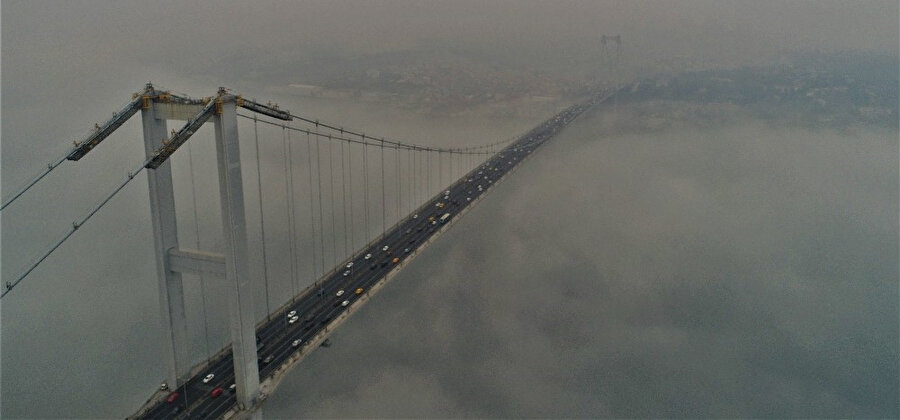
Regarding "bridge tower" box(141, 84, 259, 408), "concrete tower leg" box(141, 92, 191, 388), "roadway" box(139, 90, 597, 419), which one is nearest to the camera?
"bridge tower" box(141, 84, 259, 408)

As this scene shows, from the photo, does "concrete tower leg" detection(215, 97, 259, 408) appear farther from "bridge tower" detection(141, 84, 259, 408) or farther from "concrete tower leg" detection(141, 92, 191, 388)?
"concrete tower leg" detection(141, 92, 191, 388)

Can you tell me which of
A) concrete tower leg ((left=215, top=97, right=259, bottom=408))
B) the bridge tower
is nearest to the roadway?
the bridge tower

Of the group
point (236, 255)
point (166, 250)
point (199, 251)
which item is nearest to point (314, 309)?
point (199, 251)

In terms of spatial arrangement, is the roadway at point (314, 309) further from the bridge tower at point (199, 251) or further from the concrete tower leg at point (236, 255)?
the concrete tower leg at point (236, 255)

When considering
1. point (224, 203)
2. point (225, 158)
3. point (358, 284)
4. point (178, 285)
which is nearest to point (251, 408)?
point (178, 285)

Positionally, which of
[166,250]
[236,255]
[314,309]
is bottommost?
[314,309]

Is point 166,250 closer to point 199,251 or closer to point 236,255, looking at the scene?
→ point 199,251

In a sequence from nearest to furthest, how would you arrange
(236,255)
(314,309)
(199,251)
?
(236,255) → (199,251) → (314,309)

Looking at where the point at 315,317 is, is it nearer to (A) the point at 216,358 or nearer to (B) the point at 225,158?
(A) the point at 216,358
